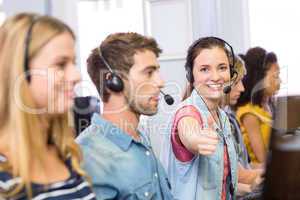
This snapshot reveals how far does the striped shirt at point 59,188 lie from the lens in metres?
0.85

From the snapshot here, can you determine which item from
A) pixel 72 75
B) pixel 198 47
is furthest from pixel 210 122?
pixel 72 75

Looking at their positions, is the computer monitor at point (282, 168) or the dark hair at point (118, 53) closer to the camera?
the computer monitor at point (282, 168)

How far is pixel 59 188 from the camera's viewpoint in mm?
931

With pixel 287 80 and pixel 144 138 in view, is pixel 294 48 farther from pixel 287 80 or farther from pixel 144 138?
pixel 144 138

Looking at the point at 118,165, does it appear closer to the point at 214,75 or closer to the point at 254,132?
the point at 214,75

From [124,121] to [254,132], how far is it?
1.17 m

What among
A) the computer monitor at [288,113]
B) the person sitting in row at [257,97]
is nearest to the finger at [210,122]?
the person sitting in row at [257,97]

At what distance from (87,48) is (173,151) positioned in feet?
4.42

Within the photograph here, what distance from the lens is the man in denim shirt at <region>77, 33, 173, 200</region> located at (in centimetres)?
114

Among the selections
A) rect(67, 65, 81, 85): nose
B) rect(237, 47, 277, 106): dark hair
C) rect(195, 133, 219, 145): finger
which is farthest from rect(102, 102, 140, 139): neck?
rect(237, 47, 277, 106): dark hair

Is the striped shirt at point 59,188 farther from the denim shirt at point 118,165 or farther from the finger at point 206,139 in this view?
the finger at point 206,139

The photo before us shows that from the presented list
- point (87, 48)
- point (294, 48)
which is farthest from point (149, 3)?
point (294, 48)

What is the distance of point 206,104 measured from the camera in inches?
62.6

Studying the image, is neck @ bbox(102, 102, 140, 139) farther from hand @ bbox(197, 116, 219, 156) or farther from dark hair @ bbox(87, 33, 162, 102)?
hand @ bbox(197, 116, 219, 156)
